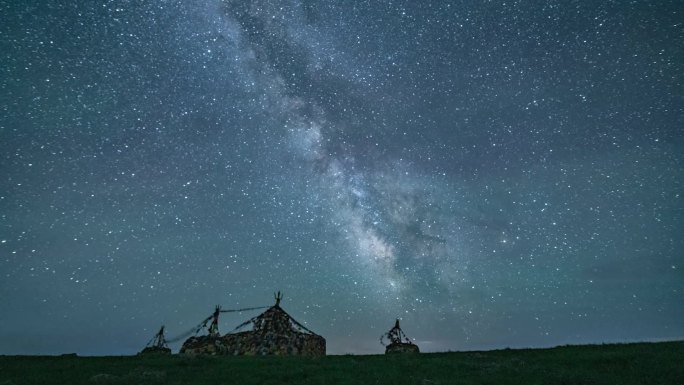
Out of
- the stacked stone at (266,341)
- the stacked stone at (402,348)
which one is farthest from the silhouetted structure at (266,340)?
the stacked stone at (402,348)

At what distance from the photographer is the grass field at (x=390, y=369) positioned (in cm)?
1947

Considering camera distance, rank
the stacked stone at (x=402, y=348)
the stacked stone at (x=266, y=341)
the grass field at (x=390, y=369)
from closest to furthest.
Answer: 1. the grass field at (x=390, y=369)
2. the stacked stone at (x=266, y=341)
3. the stacked stone at (x=402, y=348)

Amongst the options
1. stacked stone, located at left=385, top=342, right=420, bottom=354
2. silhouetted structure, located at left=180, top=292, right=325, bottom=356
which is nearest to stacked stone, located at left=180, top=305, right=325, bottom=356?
silhouetted structure, located at left=180, top=292, right=325, bottom=356

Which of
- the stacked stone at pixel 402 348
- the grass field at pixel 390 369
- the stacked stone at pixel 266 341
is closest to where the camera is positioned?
the grass field at pixel 390 369

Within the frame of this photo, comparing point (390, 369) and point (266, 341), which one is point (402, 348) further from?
point (390, 369)

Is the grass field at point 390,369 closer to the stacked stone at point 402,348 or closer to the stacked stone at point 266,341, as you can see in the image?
the stacked stone at point 266,341

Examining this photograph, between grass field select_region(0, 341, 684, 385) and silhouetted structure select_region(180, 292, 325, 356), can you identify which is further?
silhouetted structure select_region(180, 292, 325, 356)

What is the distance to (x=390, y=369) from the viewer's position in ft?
73.9

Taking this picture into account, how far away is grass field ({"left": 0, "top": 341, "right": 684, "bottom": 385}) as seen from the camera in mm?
19469

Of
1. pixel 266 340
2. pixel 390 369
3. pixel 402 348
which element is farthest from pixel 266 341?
pixel 390 369

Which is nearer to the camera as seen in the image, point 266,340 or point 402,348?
point 266,340

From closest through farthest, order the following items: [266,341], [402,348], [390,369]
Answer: [390,369] → [266,341] → [402,348]

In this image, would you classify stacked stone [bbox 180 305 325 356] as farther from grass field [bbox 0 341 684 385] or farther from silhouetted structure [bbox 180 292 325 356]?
grass field [bbox 0 341 684 385]

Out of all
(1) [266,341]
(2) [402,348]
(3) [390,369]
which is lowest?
(2) [402,348]
